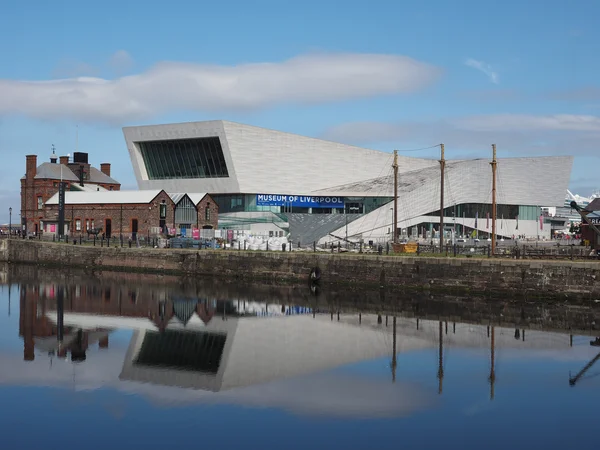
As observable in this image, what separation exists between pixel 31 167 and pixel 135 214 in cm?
2675

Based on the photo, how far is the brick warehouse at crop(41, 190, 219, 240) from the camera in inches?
3024

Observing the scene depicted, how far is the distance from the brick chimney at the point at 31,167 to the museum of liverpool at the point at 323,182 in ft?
42.3

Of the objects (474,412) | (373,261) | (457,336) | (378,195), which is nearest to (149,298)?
(373,261)

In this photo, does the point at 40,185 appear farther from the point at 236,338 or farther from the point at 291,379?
the point at 291,379

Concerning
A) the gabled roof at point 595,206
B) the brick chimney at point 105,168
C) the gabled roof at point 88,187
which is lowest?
the gabled roof at point 595,206

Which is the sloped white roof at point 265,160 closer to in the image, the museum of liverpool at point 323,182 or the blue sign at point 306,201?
the museum of liverpool at point 323,182

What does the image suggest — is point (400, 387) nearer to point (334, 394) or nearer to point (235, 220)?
point (334, 394)

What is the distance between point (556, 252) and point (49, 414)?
40222 millimetres

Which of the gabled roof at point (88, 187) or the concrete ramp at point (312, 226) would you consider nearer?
the concrete ramp at point (312, 226)

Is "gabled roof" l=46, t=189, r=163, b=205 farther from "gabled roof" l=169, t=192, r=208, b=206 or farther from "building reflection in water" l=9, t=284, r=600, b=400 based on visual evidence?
"building reflection in water" l=9, t=284, r=600, b=400

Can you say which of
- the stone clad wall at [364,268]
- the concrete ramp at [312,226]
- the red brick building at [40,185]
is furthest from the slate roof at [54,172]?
the concrete ramp at [312,226]

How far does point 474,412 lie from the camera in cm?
2116

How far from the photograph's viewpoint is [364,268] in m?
49.3

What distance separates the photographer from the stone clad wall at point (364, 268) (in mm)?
41406
